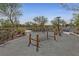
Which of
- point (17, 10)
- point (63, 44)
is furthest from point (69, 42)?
point (17, 10)

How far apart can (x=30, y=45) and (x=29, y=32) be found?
0.15 metres

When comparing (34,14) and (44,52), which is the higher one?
(34,14)

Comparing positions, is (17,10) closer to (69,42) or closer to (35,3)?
(35,3)

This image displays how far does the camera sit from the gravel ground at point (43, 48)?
443 cm

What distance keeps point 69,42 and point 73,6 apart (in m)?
0.42

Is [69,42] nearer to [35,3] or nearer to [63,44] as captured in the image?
[63,44]

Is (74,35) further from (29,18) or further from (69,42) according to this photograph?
(29,18)

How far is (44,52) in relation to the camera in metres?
4.44

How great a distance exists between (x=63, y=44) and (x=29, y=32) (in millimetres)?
415

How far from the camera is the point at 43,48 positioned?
4.45 m

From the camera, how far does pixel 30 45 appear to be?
445cm

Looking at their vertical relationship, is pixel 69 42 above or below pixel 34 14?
below

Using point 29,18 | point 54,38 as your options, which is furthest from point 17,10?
point 54,38

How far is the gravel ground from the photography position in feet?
14.5
